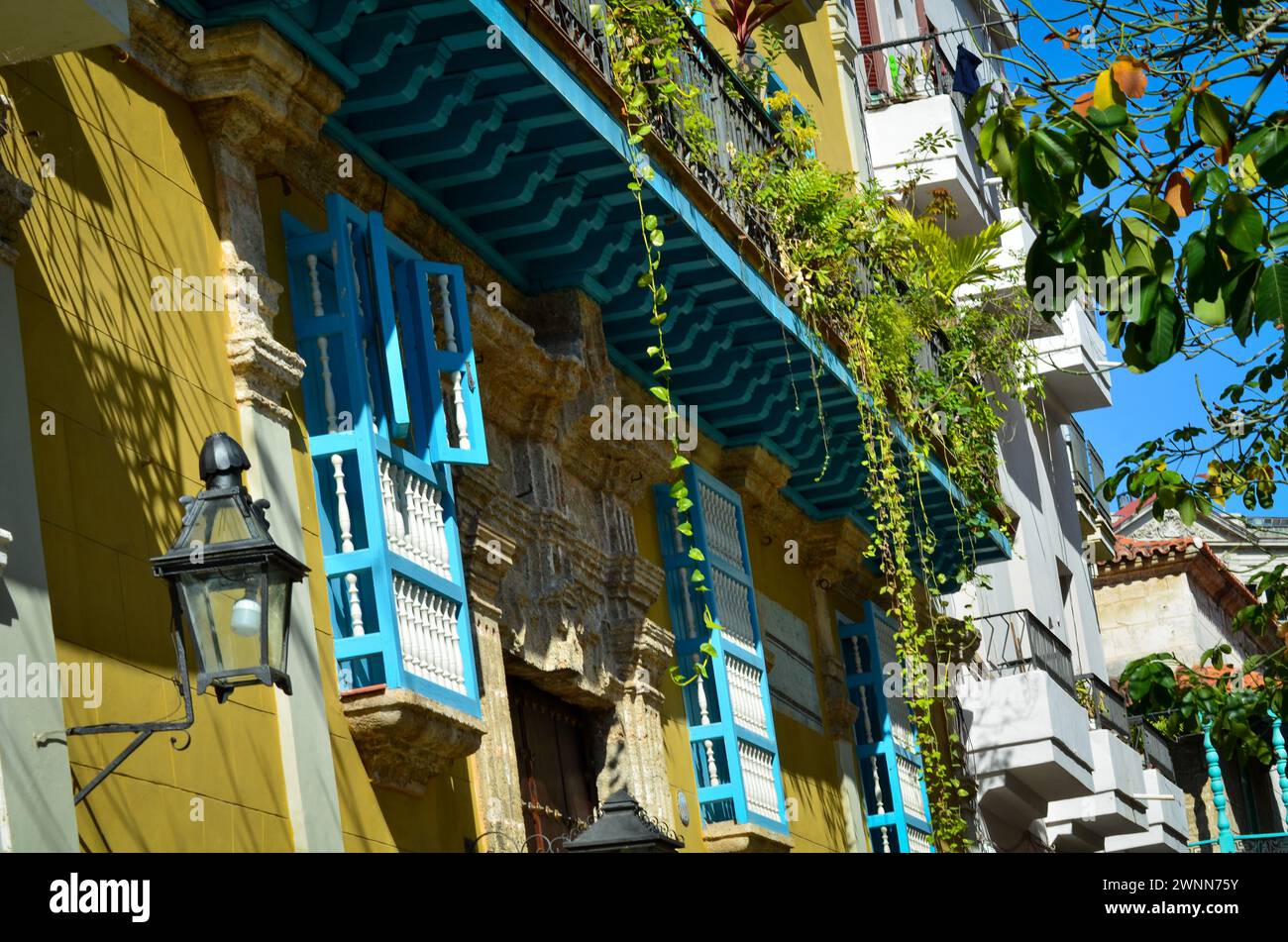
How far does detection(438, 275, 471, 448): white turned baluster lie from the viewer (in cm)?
830

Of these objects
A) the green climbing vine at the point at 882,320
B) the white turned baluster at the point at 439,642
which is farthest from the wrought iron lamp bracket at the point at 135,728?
the green climbing vine at the point at 882,320

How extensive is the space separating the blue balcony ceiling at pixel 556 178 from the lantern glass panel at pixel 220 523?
242 cm

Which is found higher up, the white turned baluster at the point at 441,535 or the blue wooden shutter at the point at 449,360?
the blue wooden shutter at the point at 449,360

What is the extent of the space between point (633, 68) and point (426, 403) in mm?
2408

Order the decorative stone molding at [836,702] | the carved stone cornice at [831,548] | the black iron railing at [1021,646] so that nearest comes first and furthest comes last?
the decorative stone molding at [836,702], the carved stone cornice at [831,548], the black iron railing at [1021,646]

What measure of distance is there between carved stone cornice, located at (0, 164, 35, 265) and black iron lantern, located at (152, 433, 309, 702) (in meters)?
1.00

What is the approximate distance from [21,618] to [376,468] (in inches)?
83.1

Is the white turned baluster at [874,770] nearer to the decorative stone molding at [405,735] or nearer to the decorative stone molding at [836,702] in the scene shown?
the decorative stone molding at [836,702]

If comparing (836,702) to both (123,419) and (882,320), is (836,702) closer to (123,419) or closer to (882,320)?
(882,320)

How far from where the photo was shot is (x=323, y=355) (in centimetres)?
767

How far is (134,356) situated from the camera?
6.55 meters

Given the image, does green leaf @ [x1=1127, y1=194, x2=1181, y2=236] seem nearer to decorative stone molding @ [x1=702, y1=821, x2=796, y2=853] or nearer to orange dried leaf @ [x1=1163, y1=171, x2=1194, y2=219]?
orange dried leaf @ [x1=1163, y1=171, x2=1194, y2=219]

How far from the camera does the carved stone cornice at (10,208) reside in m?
5.81

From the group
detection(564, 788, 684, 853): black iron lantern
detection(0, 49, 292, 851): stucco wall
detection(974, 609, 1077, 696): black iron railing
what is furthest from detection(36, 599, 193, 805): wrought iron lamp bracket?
detection(974, 609, 1077, 696): black iron railing
